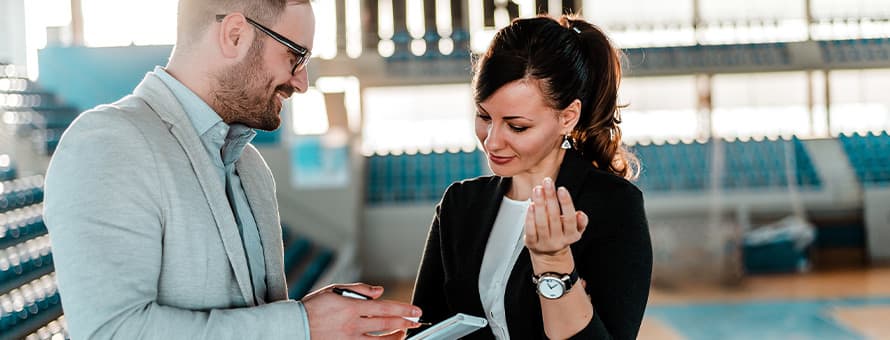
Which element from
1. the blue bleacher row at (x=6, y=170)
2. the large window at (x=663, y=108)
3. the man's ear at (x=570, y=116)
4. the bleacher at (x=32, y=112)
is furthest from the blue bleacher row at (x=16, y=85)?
the man's ear at (x=570, y=116)

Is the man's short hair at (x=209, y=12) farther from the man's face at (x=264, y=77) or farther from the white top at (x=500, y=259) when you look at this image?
the white top at (x=500, y=259)

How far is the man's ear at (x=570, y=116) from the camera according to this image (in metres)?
1.67

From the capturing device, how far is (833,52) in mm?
12047

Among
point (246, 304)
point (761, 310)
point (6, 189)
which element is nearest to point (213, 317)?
point (246, 304)

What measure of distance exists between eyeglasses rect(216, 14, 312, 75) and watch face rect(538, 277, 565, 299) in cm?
60

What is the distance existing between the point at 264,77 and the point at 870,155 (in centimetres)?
1206

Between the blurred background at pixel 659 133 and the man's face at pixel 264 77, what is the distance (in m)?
5.72

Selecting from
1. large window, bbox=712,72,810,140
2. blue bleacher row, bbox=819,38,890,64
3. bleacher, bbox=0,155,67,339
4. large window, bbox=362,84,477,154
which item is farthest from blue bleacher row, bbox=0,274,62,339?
blue bleacher row, bbox=819,38,890,64

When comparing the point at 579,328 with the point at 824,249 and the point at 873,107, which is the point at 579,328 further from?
the point at 873,107

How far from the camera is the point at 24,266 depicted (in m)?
5.27

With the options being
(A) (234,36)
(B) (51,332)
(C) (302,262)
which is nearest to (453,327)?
(A) (234,36)

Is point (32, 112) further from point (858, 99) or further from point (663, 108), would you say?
point (858, 99)

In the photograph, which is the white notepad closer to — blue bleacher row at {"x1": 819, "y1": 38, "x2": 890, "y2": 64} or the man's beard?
the man's beard

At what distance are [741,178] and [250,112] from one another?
10851 millimetres
